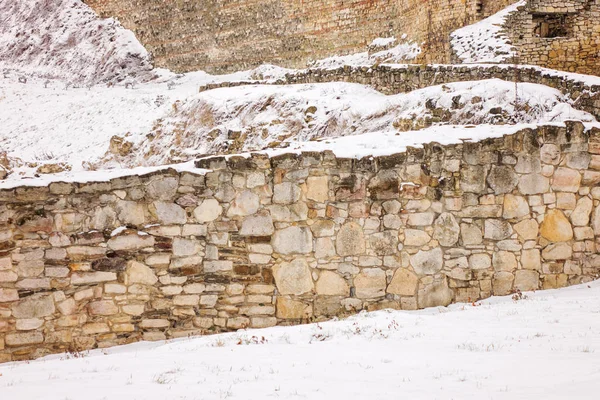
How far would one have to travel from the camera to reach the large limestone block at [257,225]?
285 inches

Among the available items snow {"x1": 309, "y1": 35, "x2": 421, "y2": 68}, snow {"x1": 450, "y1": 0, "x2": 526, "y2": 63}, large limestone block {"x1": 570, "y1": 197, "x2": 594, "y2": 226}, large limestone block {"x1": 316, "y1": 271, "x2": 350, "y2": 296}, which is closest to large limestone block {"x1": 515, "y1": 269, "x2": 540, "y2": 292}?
large limestone block {"x1": 570, "y1": 197, "x2": 594, "y2": 226}

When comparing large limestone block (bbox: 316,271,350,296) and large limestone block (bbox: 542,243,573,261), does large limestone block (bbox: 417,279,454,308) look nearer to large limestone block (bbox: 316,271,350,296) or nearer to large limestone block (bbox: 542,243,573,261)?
large limestone block (bbox: 316,271,350,296)

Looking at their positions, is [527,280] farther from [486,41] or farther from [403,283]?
[486,41]

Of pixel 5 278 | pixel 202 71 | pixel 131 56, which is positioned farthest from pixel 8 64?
pixel 5 278

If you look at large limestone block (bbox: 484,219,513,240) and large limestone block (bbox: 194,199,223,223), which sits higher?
large limestone block (bbox: 194,199,223,223)

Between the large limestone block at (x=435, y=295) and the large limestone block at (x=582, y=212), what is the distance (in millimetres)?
1688

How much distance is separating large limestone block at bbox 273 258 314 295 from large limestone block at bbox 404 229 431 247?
1151 millimetres

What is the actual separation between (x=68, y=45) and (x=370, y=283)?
112ft

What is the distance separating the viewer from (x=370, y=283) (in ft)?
23.8

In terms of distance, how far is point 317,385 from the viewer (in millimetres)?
4387

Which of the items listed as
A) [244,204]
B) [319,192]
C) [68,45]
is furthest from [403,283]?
[68,45]

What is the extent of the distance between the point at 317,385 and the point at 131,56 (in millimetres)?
33151

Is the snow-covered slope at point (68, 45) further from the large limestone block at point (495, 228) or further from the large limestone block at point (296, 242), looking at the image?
Result: the large limestone block at point (495, 228)

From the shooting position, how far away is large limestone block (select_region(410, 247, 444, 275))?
24.0 feet
